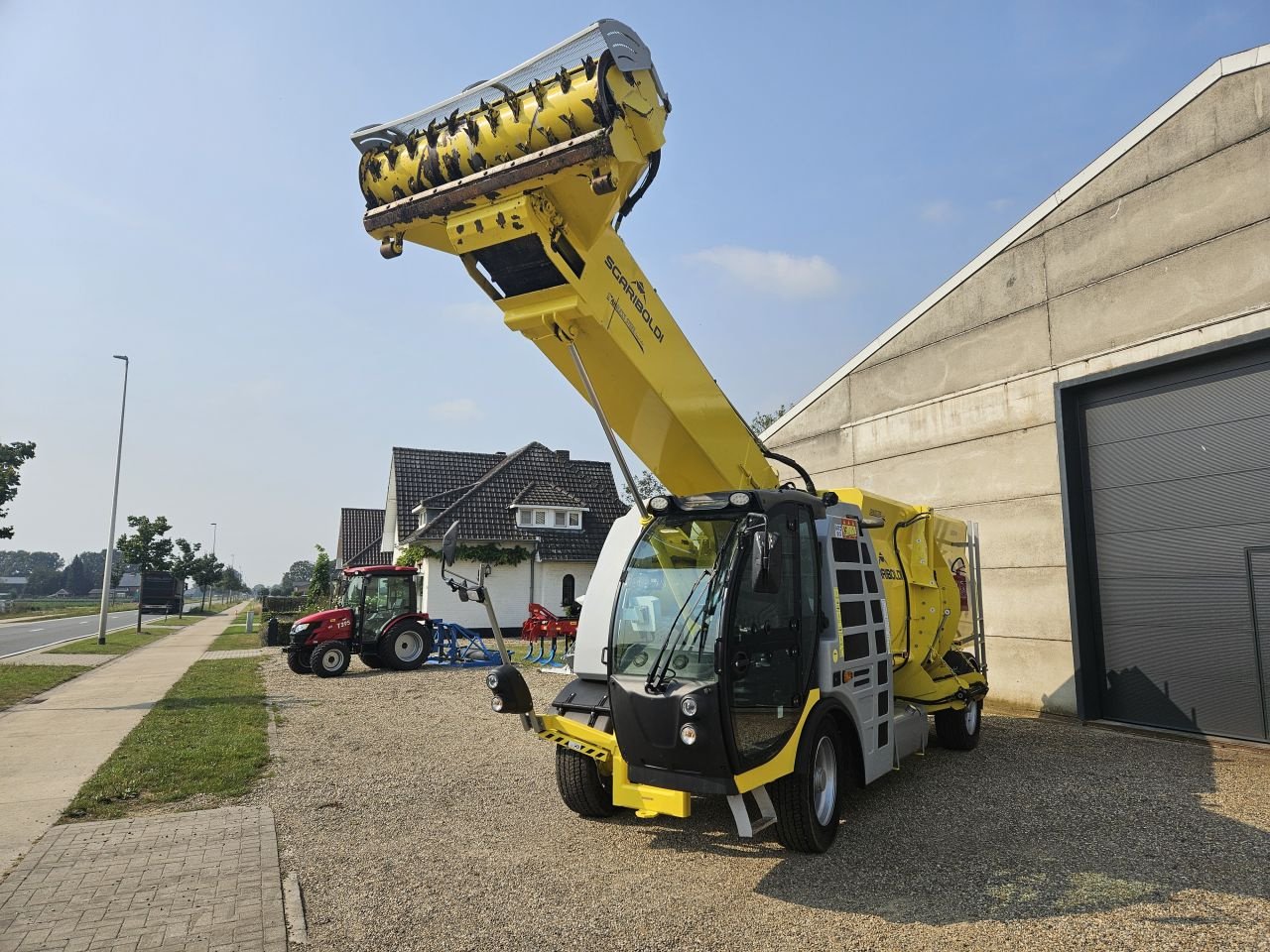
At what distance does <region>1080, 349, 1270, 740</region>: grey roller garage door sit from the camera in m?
8.43

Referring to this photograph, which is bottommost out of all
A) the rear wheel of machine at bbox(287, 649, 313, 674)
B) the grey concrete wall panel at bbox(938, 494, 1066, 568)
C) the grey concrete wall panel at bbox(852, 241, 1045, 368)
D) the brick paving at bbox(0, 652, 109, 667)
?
the brick paving at bbox(0, 652, 109, 667)

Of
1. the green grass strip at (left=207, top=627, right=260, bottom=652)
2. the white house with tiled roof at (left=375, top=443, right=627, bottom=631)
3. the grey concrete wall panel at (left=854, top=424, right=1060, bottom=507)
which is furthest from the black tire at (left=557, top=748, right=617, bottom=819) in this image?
the green grass strip at (left=207, top=627, right=260, bottom=652)

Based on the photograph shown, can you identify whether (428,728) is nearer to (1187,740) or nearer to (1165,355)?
(1187,740)

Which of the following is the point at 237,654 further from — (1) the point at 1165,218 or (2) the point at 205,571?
(2) the point at 205,571

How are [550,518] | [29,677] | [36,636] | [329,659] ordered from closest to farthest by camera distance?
[29,677] < [329,659] < [550,518] < [36,636]

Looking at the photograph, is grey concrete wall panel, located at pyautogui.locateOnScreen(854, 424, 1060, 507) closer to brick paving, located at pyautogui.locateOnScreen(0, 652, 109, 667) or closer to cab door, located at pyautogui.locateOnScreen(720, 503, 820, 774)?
cab door, located at pyautogui.locateOnScreen(720, 503, 820, 774)

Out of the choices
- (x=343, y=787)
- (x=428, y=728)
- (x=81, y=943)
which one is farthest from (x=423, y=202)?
(x=428, y=728)

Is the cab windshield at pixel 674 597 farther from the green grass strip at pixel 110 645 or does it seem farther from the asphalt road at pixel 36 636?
the green grass strip at pixel 110 645

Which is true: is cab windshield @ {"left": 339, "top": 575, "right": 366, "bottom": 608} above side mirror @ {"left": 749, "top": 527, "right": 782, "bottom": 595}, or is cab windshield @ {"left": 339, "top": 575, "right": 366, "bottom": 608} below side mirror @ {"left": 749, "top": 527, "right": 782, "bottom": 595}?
below

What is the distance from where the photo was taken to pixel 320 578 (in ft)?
130

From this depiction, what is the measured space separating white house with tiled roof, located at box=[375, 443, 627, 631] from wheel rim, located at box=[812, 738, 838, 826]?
55.3 ft

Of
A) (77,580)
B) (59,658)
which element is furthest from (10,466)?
(77,580)

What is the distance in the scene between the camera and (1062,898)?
4348mm

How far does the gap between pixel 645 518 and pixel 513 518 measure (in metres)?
20.3
